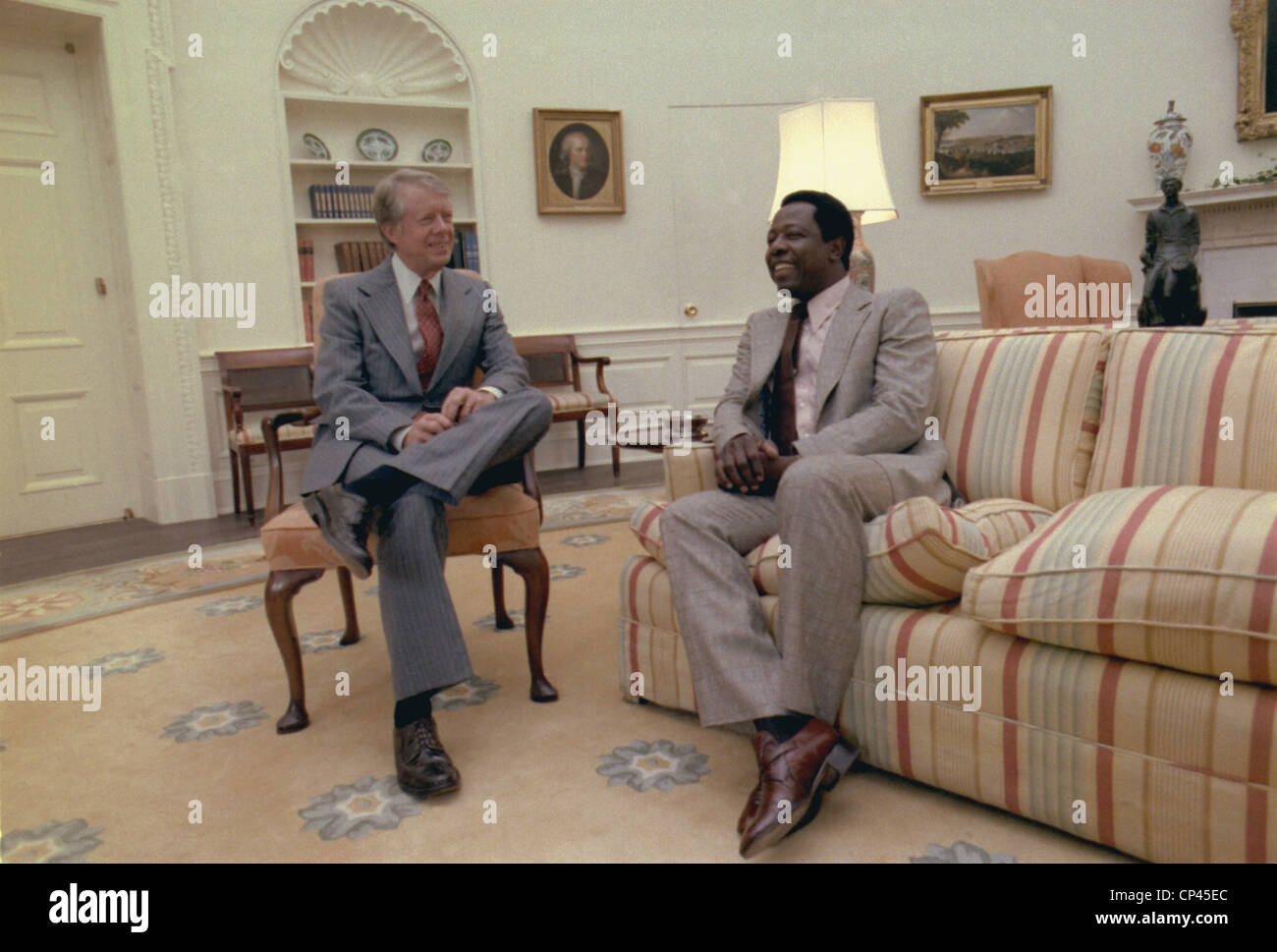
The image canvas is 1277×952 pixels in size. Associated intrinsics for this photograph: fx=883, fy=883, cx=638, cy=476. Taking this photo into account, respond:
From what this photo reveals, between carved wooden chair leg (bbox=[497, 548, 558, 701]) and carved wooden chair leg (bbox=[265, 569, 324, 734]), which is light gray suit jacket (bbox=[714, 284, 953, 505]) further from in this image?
carved wooden chair leg (bbox=[265, 569, 324, 734])

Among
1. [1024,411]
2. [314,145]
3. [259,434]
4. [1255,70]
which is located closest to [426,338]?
[1024,411]

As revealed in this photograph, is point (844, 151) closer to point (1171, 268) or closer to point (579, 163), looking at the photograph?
point (1171, 268)

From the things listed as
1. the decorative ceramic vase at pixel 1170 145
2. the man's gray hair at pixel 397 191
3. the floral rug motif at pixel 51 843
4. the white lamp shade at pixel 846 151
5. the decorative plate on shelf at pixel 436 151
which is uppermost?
the decorative plate on shelf at pixel 436 151

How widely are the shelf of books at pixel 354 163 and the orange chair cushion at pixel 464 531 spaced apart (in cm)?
339

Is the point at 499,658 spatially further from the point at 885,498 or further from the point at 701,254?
the point at 701,254

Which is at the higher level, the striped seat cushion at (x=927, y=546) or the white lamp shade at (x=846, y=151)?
the white lamp shade at (x=846, y=151)

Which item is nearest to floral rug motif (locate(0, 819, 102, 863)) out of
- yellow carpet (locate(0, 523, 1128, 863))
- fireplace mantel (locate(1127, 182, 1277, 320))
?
Answer: yellow carpet (locate(0, 523, 1128, 863))

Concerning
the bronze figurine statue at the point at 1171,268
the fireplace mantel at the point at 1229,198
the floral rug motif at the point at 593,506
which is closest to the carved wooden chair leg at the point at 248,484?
the floral rug motif at the point at 593,506

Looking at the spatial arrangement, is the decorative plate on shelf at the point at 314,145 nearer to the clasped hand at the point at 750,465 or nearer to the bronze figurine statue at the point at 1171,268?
the clasped hand at the point at 750,465

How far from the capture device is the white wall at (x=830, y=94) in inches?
233

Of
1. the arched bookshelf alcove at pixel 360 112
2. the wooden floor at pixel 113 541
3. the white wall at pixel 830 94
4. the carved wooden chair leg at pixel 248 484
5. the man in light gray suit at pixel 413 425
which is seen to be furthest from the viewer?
the white wall at pixel 830 94
